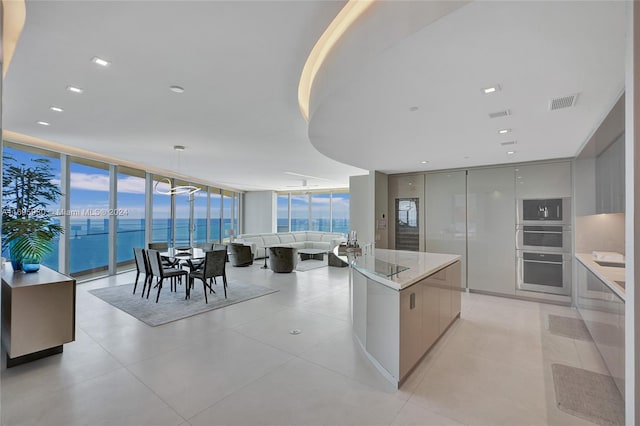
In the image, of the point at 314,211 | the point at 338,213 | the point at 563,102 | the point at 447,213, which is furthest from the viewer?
the point at 314,211

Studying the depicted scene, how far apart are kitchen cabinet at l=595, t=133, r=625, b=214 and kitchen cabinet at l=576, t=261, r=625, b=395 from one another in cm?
87

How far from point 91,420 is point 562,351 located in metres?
4.57

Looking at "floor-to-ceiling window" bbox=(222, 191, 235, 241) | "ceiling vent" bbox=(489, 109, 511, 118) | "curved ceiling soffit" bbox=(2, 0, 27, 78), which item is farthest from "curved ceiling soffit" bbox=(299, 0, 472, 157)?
"floor-to-ceiling window" bbox=(222, 191, 235, 241)

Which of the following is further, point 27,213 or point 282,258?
point 282,258

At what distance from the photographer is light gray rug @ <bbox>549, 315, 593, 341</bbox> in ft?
12.4

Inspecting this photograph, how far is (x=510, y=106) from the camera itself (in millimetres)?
2637

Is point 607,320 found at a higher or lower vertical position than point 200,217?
lower

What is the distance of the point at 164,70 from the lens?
262 cm

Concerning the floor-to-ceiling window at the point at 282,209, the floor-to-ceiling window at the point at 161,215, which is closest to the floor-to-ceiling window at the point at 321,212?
the floor-to-ceiling window at the point at 282,209

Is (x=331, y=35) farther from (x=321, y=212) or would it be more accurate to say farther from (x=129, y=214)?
(x=321, y=212)

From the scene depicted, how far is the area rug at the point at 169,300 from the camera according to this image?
176 inches

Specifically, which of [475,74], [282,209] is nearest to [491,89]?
[475,74]

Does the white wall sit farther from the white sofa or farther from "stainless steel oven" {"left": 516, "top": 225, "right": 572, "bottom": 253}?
"stainless steel oven" {"left": 516, "top": 225, "right": 572, "bottom": 253}

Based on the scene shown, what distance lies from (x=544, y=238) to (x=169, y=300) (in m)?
6.72
